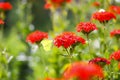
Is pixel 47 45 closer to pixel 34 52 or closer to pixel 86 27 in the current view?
pixel 86 27

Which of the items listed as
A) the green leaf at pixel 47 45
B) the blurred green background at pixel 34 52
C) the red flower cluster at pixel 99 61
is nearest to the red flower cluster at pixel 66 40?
the red flower cluster at pixel 99 61

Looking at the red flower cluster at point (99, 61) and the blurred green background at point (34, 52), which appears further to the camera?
the blurred green background at point (34, 52)

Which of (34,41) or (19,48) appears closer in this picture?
(34,41)

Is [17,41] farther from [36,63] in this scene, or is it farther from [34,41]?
[34,41]

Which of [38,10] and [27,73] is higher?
[38,10]

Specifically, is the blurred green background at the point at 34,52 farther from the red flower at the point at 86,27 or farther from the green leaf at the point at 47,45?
the red flower at the point at 86,27

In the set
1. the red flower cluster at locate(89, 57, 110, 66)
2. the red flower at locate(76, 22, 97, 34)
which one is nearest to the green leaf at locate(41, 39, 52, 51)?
the red flower at locate(76, 22, 97, 34)

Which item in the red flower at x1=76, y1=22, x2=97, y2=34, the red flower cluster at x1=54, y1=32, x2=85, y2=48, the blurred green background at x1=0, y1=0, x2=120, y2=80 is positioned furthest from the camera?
the blurred green background at x1=0, y1=0, x2=120, y2=80

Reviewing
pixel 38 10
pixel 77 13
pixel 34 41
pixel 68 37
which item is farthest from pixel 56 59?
pixel 38 10

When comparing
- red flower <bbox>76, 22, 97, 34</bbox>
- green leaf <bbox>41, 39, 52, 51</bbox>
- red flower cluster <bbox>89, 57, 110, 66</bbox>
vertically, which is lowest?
red flower cluster <bbox>89, 57, 110, 66</bbox>

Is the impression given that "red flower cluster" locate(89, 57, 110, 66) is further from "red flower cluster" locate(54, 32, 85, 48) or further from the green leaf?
the green leaf

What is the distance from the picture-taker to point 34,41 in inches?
91.1

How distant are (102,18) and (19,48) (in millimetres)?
2876

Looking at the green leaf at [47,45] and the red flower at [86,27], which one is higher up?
the red flower at [86,27]
